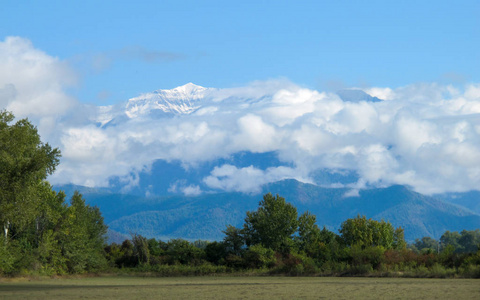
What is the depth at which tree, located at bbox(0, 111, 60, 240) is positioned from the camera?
58.0 m

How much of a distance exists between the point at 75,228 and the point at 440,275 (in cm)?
5279

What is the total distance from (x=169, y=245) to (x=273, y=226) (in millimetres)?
24004

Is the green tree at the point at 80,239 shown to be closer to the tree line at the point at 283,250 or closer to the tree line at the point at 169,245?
the tree line at the point at 169,245

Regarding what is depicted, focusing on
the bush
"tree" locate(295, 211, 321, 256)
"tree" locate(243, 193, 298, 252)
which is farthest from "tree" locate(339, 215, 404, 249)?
the bush

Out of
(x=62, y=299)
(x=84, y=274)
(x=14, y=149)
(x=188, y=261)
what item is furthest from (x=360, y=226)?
(x=62, y=299)

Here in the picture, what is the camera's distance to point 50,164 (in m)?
69.2

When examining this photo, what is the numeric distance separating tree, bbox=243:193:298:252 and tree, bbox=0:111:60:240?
50.6 m

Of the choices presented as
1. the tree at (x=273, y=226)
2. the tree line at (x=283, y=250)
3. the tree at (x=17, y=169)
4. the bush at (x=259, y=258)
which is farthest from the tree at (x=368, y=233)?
the tree at (x=17, y=169)

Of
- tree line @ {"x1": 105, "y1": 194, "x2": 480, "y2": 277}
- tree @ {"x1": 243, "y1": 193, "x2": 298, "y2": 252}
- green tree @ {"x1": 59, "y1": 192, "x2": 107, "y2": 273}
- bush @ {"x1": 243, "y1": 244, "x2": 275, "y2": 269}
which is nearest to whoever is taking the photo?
tree line @ {"x1": 105, "y1": 194, "x2": 480, "y2": 277}

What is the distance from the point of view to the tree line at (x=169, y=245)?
6019 cm

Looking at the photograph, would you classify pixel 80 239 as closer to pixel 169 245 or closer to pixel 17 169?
pixel 169 245

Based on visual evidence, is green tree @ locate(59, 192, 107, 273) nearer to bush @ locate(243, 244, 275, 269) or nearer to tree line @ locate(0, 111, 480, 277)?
tree line @ locate(0, 111, 480, 277)

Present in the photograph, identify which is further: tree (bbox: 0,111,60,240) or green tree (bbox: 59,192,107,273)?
green tree (bbox: 59,192,107,273)

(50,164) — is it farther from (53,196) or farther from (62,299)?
(62,299)
